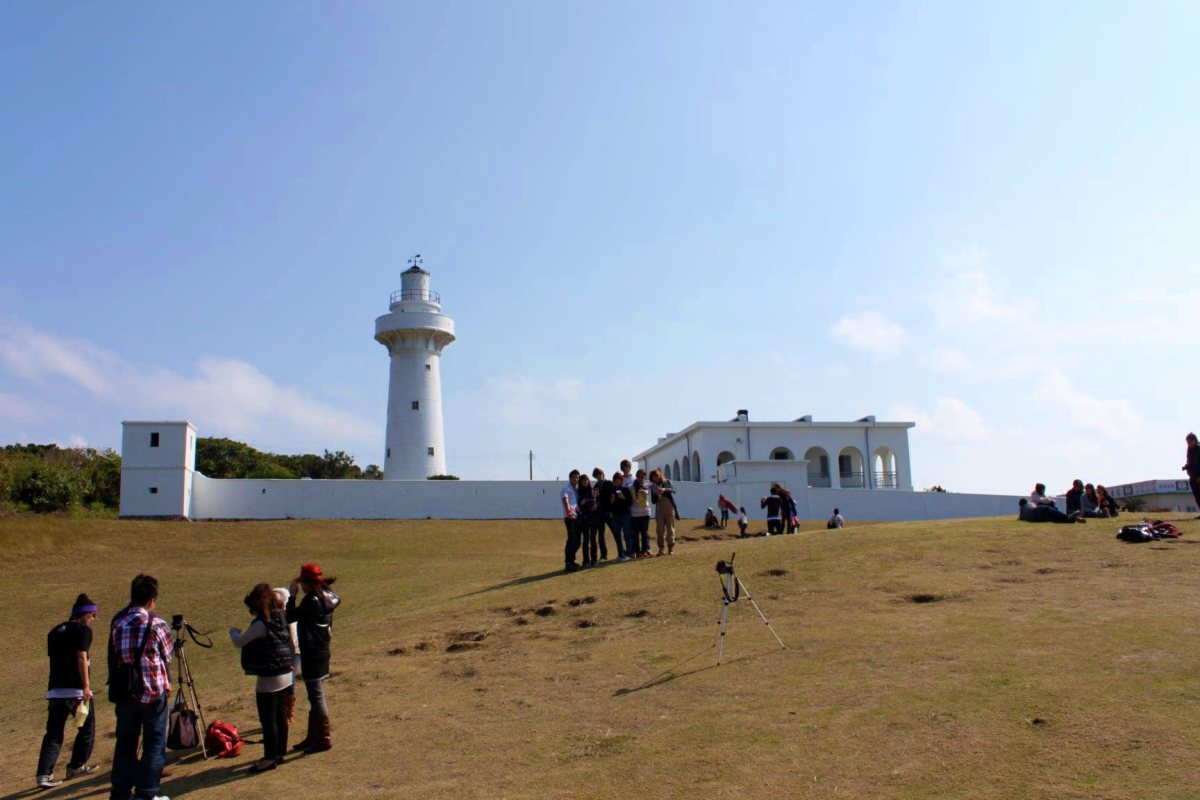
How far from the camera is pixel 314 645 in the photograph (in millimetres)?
8242

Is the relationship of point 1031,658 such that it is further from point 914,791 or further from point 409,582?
point 409,582

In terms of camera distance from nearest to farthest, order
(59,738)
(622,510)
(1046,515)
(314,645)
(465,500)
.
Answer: (314,645)
(59,738)
(622,510)
(1046,515)
(465,500)

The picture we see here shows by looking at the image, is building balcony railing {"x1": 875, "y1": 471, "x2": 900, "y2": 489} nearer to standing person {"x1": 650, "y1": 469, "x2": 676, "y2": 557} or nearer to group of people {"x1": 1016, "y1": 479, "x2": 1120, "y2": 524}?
group of people {"x1": 1016, "y1": 479, "x2": 1120, "y2": 524}

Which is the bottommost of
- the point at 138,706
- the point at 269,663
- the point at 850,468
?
the point at 138,706

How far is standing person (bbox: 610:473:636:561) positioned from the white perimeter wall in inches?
916

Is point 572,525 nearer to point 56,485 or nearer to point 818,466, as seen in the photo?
point 56,485

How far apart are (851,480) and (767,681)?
4659 cm

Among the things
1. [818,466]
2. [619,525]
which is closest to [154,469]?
[619,525]

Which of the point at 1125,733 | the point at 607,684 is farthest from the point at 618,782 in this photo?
the point at 1125,733

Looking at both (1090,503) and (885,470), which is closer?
(1090,503)

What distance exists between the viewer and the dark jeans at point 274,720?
Answer: 794 cm

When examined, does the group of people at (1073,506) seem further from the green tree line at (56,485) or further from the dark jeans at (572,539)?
the green tree line at (56,485)

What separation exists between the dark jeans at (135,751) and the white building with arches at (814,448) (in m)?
42.3

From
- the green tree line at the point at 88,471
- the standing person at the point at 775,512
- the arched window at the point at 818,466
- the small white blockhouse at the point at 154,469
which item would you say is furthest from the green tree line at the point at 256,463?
the standing person at the point at 775,512
